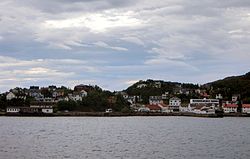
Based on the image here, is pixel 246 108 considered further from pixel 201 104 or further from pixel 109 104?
pixel 109 104

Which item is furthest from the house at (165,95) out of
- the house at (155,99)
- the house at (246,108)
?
the house at (246,108)

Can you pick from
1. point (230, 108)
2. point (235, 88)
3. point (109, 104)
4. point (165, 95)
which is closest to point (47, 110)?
point (109, 104)

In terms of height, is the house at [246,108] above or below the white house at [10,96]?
below

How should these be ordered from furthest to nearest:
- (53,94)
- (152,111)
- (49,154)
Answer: (53,94)
(152,111)
(49,154)

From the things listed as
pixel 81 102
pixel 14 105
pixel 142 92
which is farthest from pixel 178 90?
pixel 14 105

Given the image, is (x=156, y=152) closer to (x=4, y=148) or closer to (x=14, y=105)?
(x=4, y=148)

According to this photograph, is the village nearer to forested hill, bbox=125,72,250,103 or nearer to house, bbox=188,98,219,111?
house, bbox=188,98,219,111

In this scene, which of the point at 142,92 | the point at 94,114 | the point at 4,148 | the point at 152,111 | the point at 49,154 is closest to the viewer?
the point at 49,154

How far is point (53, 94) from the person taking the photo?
16062cm

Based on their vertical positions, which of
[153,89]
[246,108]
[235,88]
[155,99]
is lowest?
[246,108]

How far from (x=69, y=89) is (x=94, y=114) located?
5382cm

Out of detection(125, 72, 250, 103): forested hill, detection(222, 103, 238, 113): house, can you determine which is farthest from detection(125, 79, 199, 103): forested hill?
detection(222, 103, 238, 113): house

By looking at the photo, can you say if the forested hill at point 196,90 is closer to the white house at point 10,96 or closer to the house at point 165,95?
the house at point 165,95

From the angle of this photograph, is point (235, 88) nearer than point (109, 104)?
No
